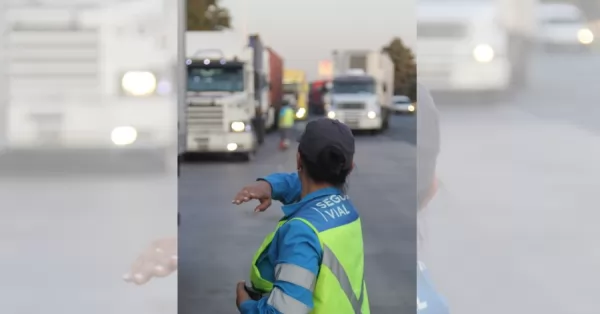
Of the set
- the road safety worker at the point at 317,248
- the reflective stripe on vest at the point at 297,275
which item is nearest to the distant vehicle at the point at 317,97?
the road safety worker at the point at 317,248

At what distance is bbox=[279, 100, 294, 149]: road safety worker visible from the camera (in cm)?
341

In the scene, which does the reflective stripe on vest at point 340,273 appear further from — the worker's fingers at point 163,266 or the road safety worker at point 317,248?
the worker's fingers at point 163,266

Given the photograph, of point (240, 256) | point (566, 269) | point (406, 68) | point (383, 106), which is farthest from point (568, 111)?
point (240, 256)

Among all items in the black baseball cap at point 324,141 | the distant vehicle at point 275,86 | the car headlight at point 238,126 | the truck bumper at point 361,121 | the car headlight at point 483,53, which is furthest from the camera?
the car headlight at point 238,126

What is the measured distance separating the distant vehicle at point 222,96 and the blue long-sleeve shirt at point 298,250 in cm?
200

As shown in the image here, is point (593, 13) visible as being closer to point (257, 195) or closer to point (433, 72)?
point (433, 72)

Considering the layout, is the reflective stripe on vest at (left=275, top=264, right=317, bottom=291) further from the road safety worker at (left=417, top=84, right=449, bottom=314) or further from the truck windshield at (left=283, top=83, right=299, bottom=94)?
the truck windshield at (left=283, top=83, right=299, bottom=94)

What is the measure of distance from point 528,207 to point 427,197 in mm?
339

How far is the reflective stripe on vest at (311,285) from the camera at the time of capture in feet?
4.61

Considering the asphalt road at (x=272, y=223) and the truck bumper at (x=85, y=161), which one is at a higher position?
the truck bumper at (x=85, y=161)

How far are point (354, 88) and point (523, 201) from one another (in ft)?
5.69

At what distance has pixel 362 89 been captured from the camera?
3.78 metres

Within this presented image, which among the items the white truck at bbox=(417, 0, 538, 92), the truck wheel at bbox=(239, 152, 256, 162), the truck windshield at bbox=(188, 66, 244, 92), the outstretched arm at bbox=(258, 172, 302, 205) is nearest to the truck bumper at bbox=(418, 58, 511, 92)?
the white truck at bbox=(417, 0, 538, 92)

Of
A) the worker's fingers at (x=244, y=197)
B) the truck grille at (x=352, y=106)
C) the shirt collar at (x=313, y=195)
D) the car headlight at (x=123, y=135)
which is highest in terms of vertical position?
the truck grille at (x=352, y=106)
